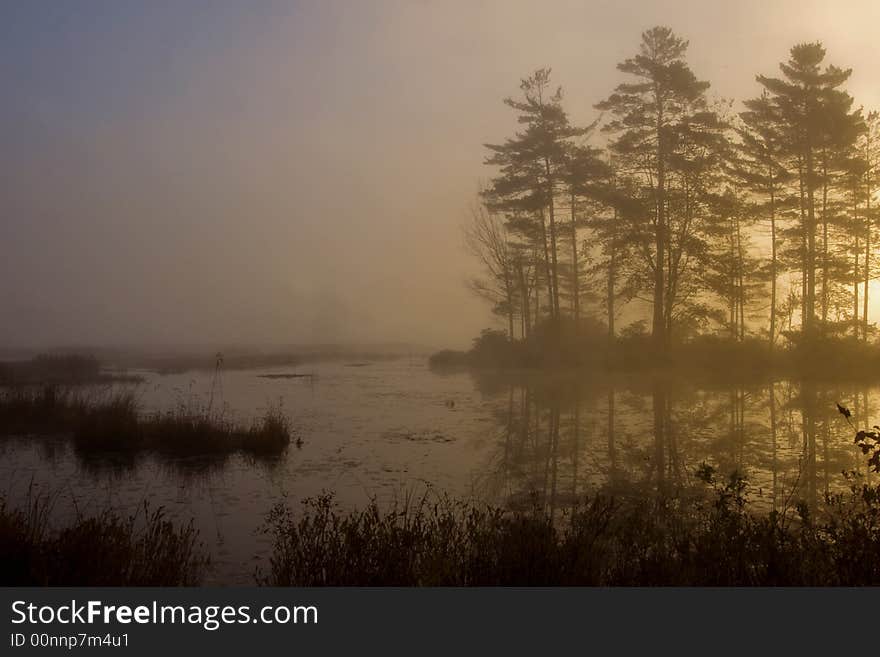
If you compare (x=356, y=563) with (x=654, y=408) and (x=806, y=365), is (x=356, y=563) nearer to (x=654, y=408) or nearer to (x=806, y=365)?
(x=654, y=408)

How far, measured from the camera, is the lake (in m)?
9.23

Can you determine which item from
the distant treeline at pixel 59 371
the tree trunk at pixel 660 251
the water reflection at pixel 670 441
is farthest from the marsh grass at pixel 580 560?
the distant treeline at pixel 59 371

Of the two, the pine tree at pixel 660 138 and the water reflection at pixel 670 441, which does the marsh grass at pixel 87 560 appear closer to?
the water reflection at pixel 670 441

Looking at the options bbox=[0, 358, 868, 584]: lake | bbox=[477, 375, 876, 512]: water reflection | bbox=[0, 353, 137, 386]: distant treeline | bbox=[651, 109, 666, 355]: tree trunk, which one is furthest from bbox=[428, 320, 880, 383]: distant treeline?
bbox=[0, 353, 137, 386]: distant treeline

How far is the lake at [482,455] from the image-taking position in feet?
30.3

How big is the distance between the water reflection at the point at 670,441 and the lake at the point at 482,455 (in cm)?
5

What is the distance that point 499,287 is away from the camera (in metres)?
43.3

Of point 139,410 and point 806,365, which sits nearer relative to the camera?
point 139,410

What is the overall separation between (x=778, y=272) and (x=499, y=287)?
54.4 ft

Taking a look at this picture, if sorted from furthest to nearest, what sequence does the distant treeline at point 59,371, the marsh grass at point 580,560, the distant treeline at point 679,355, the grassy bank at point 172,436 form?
the distant treeline at point 59,371, the distant treeline at point 679,355, the grassy bank at point 172,436, the marsh grass at point 580,560

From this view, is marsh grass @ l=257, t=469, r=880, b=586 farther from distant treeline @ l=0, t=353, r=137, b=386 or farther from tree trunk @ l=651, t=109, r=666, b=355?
distant treeline @ l=0, t=353, r=137, b=386

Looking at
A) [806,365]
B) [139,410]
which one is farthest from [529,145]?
[139,410]

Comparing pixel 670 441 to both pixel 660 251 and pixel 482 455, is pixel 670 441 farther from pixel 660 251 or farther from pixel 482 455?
pixel 660 251
